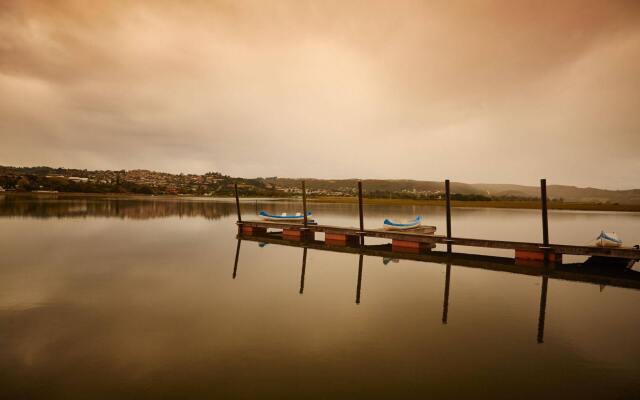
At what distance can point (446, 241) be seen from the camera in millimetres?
21203

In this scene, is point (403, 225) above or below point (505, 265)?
above

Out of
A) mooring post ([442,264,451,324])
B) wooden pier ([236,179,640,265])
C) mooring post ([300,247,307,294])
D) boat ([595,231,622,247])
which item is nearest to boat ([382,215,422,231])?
wooden pier ([236,179,640,265])

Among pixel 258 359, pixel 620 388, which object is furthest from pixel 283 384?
pixel 620 388

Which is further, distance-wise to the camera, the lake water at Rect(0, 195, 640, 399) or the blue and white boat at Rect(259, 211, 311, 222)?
the blue and white boat at Rect(259, 211, 311, 222)

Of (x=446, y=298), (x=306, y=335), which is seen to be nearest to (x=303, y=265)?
(x=446, y=298)

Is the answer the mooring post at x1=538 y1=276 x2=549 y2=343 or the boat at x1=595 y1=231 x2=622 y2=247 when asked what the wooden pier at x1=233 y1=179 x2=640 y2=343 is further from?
the boat at x1=595 y1=231 x2=622 y2=247

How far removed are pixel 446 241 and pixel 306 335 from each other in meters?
14.2

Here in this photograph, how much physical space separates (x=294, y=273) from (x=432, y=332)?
9.02m

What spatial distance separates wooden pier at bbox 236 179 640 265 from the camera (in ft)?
56.5

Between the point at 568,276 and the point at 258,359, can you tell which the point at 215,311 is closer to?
the point at 258,359

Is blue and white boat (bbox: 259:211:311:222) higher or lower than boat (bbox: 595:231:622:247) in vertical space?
lower

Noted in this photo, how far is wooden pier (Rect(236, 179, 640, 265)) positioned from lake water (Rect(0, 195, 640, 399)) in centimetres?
256

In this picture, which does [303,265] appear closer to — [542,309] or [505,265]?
[505,265]

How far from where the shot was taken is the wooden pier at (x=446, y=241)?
17234mm
